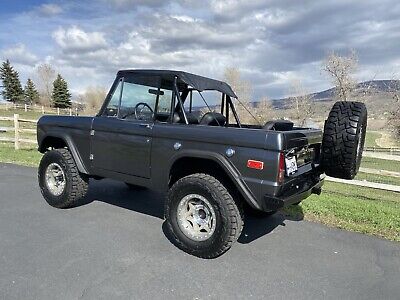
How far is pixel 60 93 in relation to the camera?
6175 cm

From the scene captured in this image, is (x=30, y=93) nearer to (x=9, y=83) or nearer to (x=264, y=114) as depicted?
(x=9, y=83)

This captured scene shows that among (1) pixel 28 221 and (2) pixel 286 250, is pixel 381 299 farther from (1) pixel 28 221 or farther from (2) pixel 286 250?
(1) pixel 28 221

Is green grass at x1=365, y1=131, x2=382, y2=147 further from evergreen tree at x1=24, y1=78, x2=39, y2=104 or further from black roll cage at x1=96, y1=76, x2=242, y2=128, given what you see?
evergreen tree at x1=24, y1=78, x2=39, y2=104

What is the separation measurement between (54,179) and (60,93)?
61.6 metres

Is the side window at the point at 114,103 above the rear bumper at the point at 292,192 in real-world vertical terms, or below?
above

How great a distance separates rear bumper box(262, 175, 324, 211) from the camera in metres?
3.39

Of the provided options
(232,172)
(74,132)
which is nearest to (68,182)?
(74,132)

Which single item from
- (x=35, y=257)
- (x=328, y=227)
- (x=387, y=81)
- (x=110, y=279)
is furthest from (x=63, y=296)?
(x=387, y=81)

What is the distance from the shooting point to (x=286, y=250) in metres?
3.98

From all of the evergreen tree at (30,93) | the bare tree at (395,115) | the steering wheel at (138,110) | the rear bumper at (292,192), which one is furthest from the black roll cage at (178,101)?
the evergreen tree at (30,93)

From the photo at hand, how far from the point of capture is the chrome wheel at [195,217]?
3.83 metres

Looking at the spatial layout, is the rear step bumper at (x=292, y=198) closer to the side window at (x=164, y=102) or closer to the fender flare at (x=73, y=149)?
the side window at (x=164, y=102)

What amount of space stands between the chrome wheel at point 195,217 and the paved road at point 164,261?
0.89ft

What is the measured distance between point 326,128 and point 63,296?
122 inches
